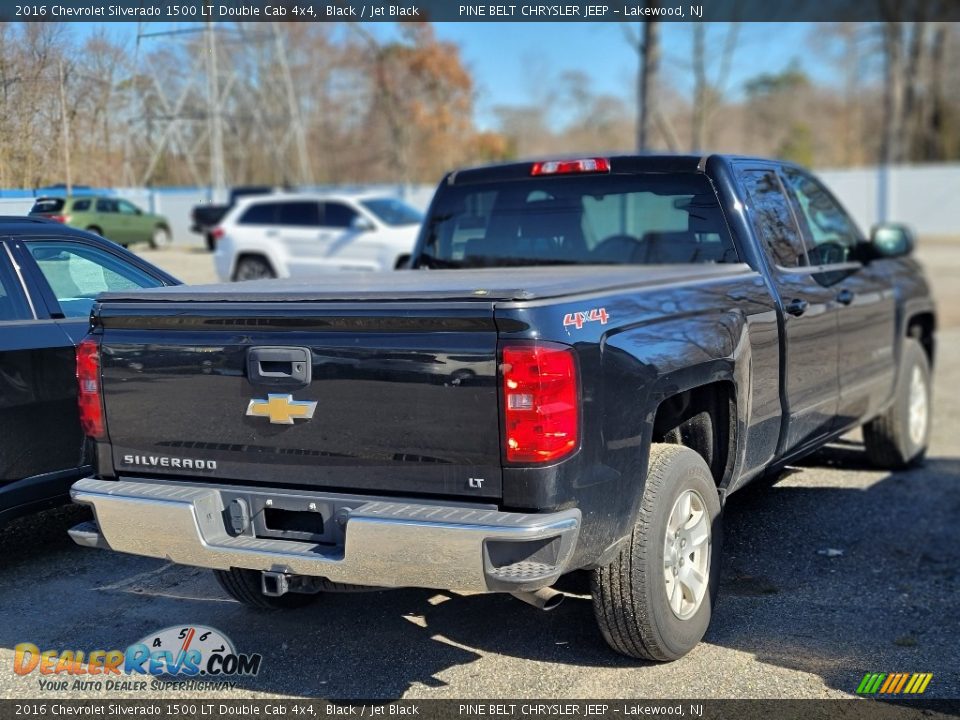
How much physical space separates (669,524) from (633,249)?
205 cm

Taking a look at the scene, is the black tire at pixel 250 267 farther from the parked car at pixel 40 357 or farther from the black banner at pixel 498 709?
the black banner at pixel 498 709

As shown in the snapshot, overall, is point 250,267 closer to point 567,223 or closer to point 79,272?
point 79,272

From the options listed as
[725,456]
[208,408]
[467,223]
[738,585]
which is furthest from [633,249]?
[208,408]

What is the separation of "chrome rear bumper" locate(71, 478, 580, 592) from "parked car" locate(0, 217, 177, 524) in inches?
46.3

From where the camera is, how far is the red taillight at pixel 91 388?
3807mm

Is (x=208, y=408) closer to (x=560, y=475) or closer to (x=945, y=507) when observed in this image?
(x=560, y=475)

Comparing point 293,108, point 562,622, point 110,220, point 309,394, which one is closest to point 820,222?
point 562,622

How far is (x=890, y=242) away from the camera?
20.3 feet

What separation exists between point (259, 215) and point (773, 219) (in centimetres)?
1377

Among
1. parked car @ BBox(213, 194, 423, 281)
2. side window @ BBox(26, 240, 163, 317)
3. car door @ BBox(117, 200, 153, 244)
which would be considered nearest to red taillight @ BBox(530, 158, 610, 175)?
side window @ BBox(26, 240, 163, 317)

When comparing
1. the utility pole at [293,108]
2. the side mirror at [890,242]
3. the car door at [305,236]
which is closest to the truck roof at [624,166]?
the side mirror at [890,242]

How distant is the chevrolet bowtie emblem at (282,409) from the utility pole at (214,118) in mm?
6052

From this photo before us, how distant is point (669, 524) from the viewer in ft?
12.7

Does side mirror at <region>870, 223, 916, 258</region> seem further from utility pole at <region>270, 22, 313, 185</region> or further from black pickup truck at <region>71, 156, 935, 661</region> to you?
utility pole at <region>270, 22, 313, 185</region>
